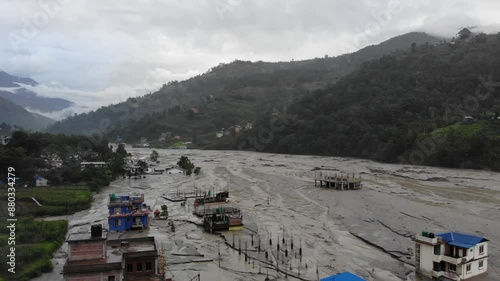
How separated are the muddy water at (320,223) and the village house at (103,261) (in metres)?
4.66

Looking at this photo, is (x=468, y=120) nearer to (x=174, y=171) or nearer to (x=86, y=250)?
(x=174, y=171)

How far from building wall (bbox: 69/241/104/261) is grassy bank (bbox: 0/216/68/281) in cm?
529

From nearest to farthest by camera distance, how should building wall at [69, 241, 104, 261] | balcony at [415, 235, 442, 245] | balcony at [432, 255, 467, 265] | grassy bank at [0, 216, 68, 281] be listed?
building wall at [69, 241, 104, 261]
balcony at [432, 255, 467, 265]
balcony at [415, 235, 442, 245]
grassy bank at [0, 216, 68, 281]

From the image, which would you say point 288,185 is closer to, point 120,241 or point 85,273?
point 120,241

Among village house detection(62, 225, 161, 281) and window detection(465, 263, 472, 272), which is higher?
village house detection(62, 225, 161, 281)

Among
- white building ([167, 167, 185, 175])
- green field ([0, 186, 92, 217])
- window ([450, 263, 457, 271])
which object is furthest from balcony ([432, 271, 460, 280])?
white building ([167, 167, 185, 175])

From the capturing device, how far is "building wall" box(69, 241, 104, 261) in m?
15.1

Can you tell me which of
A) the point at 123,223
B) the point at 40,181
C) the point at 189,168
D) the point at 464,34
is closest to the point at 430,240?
the point at 123,223

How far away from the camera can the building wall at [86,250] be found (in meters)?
15.1

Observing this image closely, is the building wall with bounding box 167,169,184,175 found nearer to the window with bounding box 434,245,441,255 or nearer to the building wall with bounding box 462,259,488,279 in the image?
the window with bounding box 434,245,441,255

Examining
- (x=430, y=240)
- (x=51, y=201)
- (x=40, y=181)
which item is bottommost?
(x=51, y=201)

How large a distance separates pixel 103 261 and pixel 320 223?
791 inches

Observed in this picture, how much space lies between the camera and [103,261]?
15258 millimetres

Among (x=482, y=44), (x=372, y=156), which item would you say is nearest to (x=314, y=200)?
(x=372, y=156)
